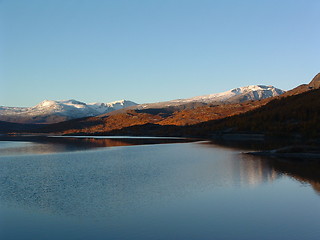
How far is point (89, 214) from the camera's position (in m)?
25.9

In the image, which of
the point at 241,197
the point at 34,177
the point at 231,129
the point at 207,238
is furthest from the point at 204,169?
the point at 231,129

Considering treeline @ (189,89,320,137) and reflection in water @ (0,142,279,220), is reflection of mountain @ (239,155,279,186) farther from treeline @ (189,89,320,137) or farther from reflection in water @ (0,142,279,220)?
treeline @ (189,89,320,137)

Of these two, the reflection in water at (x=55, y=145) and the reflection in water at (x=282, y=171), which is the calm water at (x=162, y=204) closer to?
the reflection in water at (x=282, y=171)

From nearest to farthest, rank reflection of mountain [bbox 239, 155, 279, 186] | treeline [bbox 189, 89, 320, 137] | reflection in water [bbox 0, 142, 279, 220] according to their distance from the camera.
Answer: reflection in water [bbox 0, 142, 279, 220] < reflection of mountain [bbox 239, 155, 279, 186] < treeline [bbox 189, 89, 320, 137]

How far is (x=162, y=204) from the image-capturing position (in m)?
28.7

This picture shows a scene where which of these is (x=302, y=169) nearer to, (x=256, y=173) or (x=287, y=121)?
(x=256, y=173)

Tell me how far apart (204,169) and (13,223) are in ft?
102

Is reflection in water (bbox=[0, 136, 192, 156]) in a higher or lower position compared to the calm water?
higher

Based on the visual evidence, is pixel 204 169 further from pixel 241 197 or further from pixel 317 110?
pixel 317 110

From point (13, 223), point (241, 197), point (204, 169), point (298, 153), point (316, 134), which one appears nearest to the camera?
point (13, 223)

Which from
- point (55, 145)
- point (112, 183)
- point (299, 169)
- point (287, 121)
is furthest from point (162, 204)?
point (287, 121)

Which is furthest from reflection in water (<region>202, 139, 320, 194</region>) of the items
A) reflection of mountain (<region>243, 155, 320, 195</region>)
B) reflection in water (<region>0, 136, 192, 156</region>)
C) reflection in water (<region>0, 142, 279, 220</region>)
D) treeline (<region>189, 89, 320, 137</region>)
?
treeline (<region>189, 89, 320, 137</region>)

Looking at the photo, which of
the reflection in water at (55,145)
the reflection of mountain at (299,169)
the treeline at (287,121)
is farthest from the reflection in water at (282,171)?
the treeline at (287,121)

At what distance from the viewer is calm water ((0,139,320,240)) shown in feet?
72.5
